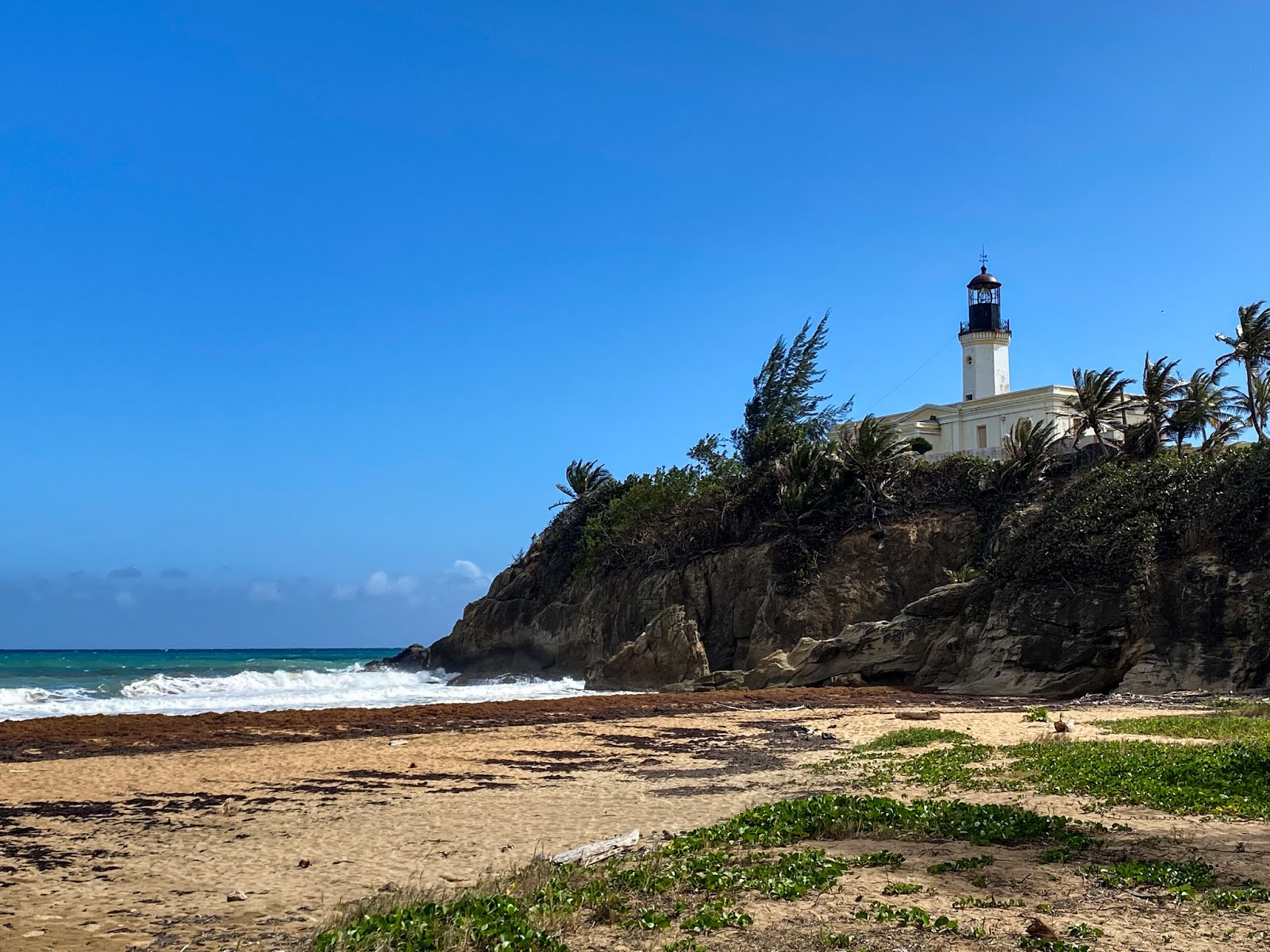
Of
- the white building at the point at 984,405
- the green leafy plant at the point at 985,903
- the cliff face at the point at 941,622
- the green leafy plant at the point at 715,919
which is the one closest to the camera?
the green leafy plant at the point at 715,919

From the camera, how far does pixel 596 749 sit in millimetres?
17141

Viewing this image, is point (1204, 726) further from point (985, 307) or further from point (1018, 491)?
point (985, 307)

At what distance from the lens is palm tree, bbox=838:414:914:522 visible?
3944 centimetres

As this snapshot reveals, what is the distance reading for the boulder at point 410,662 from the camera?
6047cm

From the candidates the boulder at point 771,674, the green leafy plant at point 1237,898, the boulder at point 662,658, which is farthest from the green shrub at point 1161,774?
the boulder at point 662,658

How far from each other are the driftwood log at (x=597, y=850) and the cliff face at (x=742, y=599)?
28.7 meters

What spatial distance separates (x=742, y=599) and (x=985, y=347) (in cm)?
2699

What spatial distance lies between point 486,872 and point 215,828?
3960 mm

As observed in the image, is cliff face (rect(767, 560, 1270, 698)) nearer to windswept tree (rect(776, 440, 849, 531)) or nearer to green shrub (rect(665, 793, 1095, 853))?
windswept tree (rect(776, 440, 849, 531))

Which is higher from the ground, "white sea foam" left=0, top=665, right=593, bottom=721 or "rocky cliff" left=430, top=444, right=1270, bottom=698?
"rocky cliff" left=430, top=444, right=1270, bottom=698

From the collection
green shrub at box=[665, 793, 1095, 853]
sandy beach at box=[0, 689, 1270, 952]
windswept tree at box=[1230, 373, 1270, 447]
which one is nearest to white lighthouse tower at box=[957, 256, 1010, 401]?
windswept tree at box=[1230, 373, 1270, 447]

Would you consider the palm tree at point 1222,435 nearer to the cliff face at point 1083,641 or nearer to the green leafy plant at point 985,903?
the cliff face at point 1083,641

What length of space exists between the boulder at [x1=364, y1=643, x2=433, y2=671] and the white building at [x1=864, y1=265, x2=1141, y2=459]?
1138 inches

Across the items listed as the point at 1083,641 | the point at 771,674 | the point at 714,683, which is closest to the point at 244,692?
the point at 714,683
